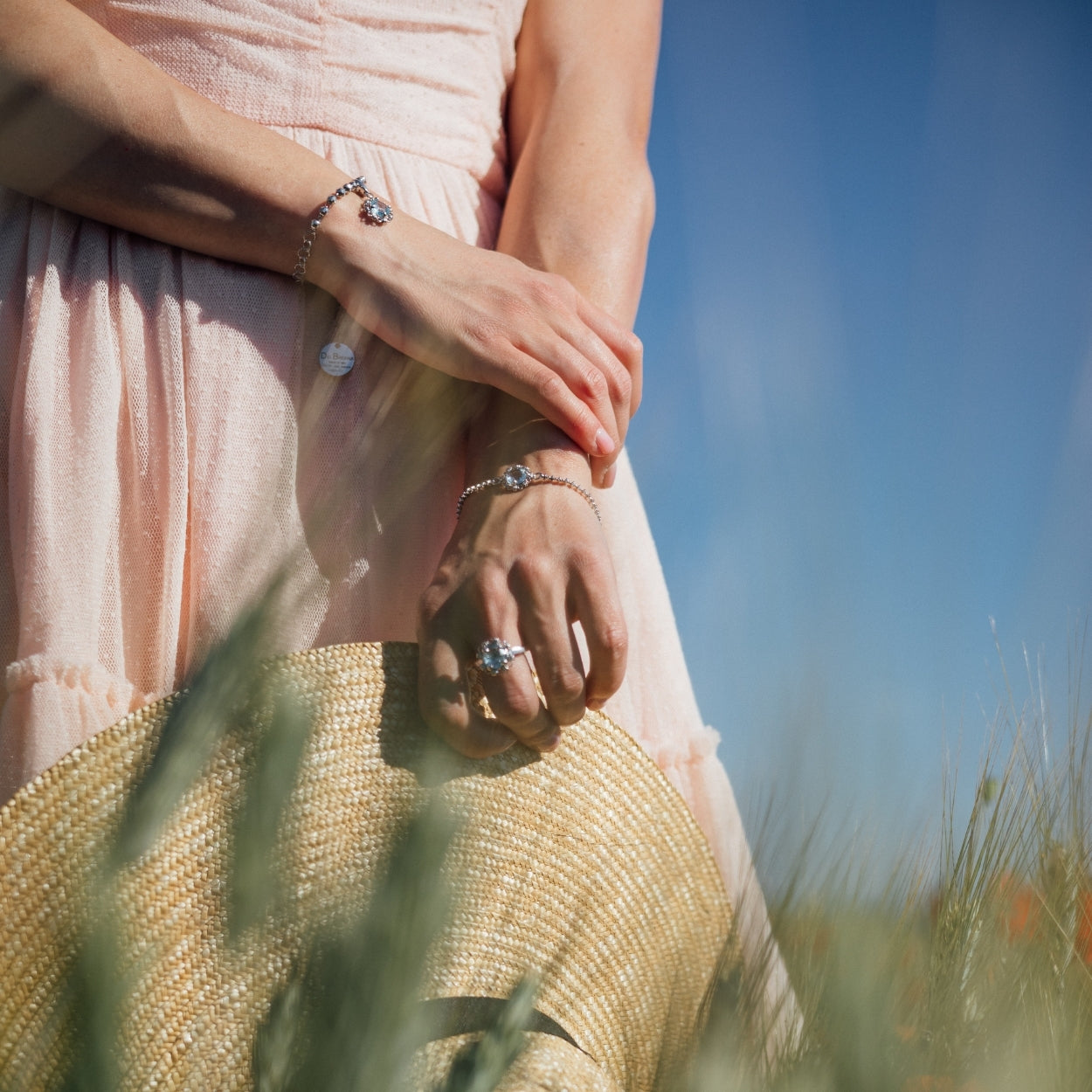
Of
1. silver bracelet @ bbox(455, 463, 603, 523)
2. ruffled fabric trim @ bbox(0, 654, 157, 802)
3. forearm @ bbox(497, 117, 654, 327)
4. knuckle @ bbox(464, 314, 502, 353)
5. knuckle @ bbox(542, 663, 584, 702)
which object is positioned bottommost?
ruffled fabric trim @ bbox(0, 654, 157, 802)

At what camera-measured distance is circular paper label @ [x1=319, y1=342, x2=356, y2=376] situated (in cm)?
86

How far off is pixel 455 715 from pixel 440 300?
1.20 ft

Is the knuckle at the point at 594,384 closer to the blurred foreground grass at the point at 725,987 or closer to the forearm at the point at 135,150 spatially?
the forearm at the point at 135,150

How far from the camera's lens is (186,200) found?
84 centimetres

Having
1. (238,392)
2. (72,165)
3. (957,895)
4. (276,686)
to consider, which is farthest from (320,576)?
(72,165)

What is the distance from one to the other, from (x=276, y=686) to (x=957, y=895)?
237 millimetres

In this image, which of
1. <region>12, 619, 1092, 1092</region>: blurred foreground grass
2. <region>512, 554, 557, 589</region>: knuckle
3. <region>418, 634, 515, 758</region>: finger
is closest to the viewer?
<region>12, 619, 1092, 1092</region>: blurred foreground grass

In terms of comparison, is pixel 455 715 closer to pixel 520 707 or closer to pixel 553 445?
pixel 520 707

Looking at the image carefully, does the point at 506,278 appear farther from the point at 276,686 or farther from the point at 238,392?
the point at 276,686

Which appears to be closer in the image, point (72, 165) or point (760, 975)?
point (760, 975)

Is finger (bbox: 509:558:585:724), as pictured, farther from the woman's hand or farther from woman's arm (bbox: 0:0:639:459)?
woman's arm (bbox: 0:0:639:459)

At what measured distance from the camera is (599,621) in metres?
0.77

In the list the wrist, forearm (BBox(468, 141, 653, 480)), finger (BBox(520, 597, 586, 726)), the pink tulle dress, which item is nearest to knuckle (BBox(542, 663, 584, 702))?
finger (BBox(520, 597, 586, 726))

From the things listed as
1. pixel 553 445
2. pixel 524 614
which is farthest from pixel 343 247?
pixel 524 614
